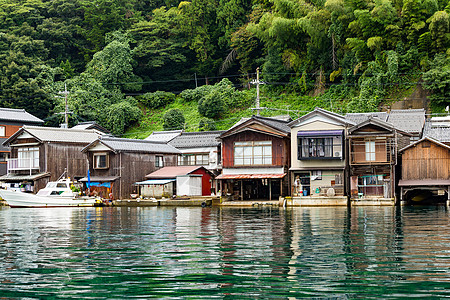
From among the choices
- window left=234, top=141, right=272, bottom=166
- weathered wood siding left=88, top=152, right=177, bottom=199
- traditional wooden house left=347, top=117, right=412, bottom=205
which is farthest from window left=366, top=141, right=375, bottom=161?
weathered wood siding left=88, top=152, right=177, bottom=199

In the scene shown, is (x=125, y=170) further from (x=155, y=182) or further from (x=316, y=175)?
(x=316, y=175)

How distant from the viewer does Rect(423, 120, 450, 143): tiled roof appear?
4686cm

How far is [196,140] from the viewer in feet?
198

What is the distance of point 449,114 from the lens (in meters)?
55.2

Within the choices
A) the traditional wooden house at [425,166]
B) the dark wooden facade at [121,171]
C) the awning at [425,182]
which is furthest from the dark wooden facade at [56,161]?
the awning at [425,182]

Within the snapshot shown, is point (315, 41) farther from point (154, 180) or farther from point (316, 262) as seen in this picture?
point (316, 262)

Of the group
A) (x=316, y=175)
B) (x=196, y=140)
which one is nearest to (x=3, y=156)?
(x=196, y=140)

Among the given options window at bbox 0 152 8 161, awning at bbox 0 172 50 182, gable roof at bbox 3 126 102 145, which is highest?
gable roof at bbox 3 126 102 145

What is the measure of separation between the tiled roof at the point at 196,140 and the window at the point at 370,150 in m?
16.6

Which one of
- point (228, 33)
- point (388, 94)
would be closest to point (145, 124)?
point (228, 33)

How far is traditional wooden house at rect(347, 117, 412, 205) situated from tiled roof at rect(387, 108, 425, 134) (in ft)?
7.64

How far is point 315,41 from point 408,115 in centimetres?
1653

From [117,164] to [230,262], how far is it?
40348mm

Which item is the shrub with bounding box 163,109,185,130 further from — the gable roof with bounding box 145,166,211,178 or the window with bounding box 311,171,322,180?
the window with bounding box 311,171,322,180
